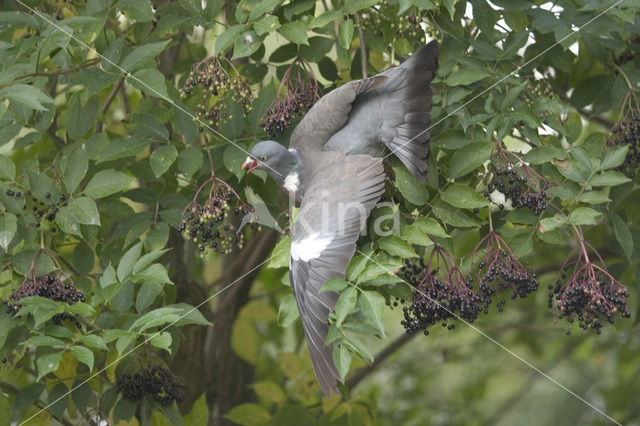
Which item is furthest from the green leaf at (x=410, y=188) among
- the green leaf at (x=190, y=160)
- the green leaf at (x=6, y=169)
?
the green leaf at (x=6, y=169)

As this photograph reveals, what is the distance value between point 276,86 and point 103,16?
0.59 meters

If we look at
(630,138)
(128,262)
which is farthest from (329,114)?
(630,138)

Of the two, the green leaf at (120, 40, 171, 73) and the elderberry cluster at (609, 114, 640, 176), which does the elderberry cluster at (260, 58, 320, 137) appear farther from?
the elderberry cluster at (609, 114, 640, 176)

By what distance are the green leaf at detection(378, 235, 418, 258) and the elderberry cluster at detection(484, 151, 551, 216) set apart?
1.16 ft

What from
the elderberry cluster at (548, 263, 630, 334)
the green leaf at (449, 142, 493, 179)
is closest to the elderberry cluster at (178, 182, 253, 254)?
the green leaf at (449, 142, 493, 179)

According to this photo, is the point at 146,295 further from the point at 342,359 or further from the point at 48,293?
the point at 342,359

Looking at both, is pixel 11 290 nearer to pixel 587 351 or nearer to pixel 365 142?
pixel 365 142

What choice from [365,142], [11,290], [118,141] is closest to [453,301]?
[365,142]

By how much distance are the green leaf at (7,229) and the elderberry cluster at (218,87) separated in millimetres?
633

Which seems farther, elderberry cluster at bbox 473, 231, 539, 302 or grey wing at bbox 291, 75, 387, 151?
grey wing at bbox 291, 75, 387, 151

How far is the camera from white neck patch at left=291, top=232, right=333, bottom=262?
2299mm

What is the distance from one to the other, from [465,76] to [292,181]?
63cm

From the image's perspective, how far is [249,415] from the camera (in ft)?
10.9

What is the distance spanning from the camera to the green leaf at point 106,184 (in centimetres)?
253
